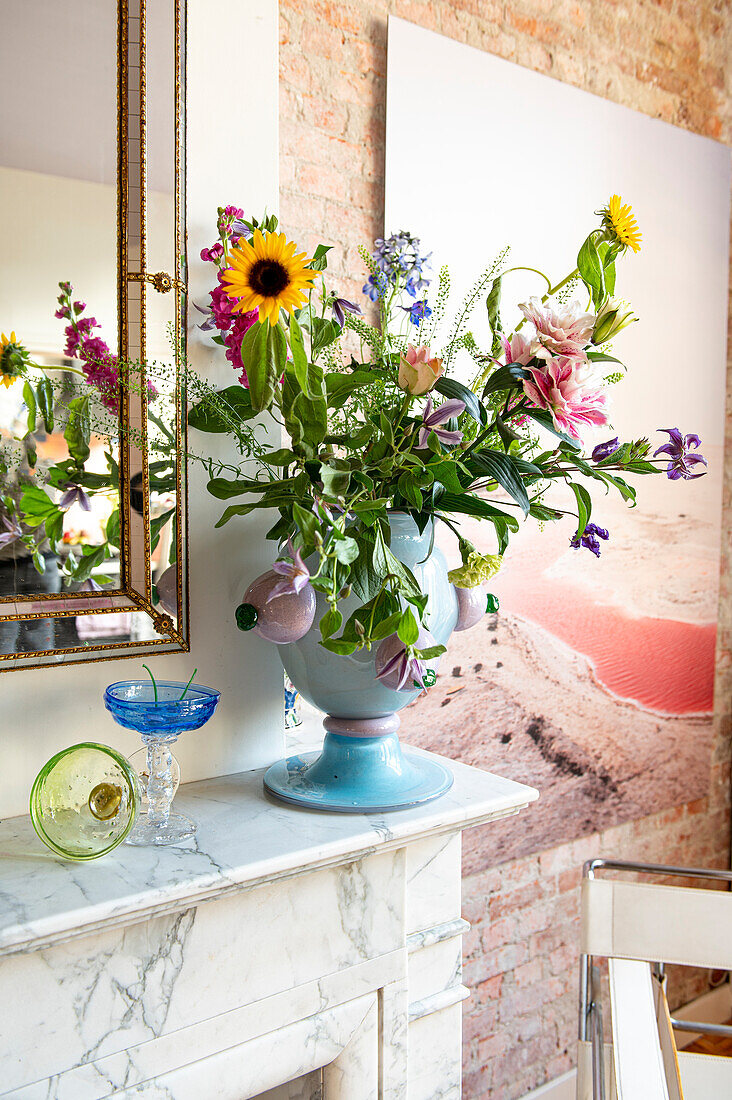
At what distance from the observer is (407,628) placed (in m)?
0.92

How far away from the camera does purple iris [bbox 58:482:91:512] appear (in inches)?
41.7

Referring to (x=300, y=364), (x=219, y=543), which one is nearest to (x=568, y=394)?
(x=300, y=364)

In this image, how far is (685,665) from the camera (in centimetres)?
233

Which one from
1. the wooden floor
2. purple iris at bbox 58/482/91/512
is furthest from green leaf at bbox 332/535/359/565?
the wooden floor

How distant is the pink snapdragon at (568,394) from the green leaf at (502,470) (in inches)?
2.9

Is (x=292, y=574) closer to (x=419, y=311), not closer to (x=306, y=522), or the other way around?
(x=306, y=522)

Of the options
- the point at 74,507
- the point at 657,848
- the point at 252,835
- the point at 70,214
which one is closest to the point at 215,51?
the point at 70,214

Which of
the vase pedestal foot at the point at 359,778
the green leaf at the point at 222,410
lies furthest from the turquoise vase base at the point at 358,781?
the green leaf at the point at 222,410

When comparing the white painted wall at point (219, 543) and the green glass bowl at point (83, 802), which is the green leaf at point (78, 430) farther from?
the green glass bowl at point (83, 802)

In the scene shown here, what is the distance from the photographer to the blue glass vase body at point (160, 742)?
3.20ft

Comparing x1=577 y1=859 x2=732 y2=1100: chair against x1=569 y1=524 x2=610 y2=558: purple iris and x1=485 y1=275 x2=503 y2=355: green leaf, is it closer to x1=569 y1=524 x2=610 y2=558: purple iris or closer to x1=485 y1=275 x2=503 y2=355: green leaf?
x1=569 y1=524 x2=610 y2=558: purple iris

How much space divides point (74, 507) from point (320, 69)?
3.34 feet

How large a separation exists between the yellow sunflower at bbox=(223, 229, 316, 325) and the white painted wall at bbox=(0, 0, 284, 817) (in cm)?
22

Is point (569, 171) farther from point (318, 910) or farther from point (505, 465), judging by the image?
point (318, 910)
